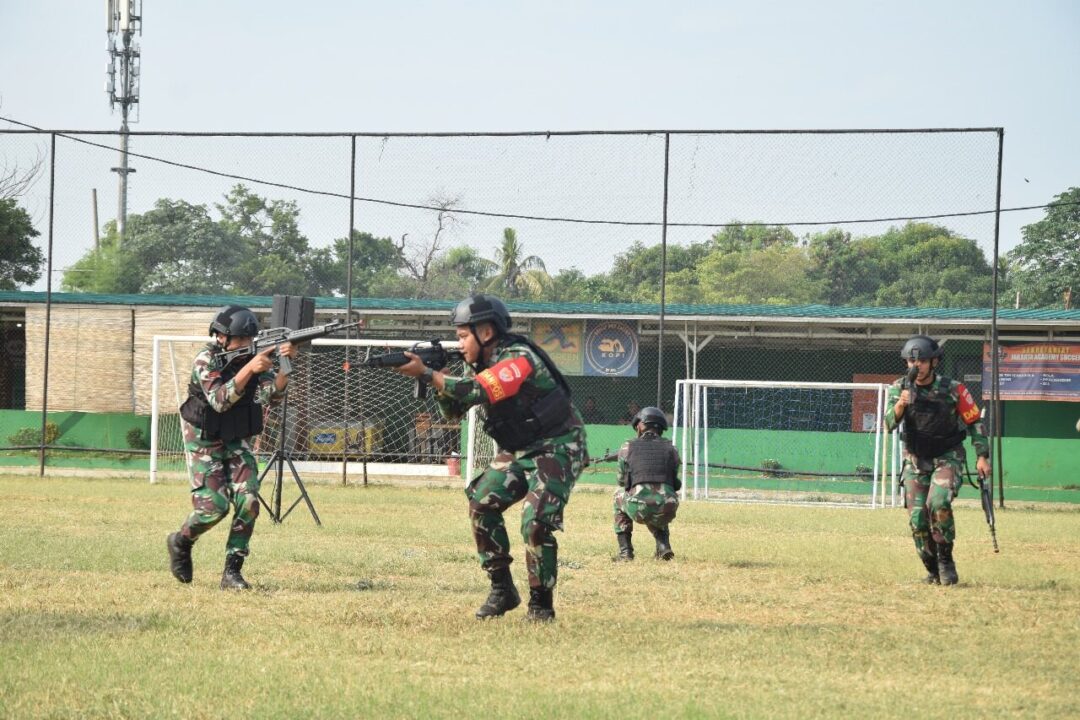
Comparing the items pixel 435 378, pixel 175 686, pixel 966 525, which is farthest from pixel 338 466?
pixel 175 686

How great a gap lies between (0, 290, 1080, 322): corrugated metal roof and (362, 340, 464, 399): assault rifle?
20424mm

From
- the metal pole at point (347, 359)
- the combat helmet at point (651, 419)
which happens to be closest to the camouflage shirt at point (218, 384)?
the combat helmet at point (651, 419)

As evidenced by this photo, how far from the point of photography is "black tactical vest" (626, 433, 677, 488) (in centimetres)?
1245

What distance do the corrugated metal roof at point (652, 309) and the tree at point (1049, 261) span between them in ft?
34.1

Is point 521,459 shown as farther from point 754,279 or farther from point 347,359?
point 754,279

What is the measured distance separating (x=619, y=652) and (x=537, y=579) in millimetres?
1043

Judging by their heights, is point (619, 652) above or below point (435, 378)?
below

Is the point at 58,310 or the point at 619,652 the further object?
the point at 58,310

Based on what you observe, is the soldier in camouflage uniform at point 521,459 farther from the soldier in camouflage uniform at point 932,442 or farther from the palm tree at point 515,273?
the palm tree at point 515,273

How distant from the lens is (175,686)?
5793mm

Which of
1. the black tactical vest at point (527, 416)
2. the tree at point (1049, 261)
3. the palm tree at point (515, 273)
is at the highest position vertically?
the tree at point (1049, 261)

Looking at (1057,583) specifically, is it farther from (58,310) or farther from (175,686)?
(58,310)

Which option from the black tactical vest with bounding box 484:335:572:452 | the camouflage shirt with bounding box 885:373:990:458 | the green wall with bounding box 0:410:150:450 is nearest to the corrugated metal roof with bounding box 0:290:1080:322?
the green wall with bounding box 0:410:150:450

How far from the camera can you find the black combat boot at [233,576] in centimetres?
921
